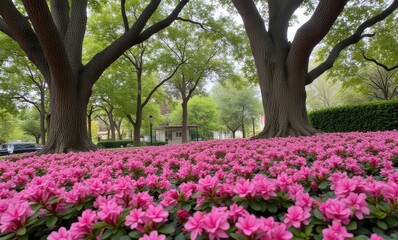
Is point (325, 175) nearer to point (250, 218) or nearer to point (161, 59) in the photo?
point (250, 218)

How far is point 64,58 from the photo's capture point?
7977 mm

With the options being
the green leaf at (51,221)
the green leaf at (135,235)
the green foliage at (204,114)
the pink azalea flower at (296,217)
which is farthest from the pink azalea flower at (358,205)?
the green foliage at (204,114)

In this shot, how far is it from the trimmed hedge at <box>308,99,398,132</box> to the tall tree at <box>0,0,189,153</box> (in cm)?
1082

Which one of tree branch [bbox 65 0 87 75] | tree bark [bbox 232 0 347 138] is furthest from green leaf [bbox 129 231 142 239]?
tree branch [bbox 65 0 87 75]

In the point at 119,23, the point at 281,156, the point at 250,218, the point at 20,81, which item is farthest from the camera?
the point at 20,81

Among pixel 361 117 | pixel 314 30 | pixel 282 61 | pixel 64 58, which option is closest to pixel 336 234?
pixel 64 58

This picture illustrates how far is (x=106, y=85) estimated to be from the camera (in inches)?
1043

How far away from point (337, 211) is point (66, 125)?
30.4 ft

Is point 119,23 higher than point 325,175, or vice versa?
point 119,23

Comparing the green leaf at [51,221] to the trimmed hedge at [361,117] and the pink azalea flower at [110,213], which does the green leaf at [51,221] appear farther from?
the trimmed hedge at [361,117]

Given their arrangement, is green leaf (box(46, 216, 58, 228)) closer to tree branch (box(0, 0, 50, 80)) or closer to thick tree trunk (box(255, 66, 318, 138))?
tree branch (box(0, 0, 50, 80))

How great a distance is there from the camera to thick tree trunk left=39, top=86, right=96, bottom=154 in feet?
29.6

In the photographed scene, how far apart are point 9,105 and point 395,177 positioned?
31.5m

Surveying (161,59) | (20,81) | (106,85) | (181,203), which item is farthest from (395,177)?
(20,81)
